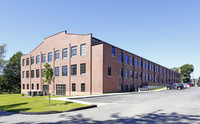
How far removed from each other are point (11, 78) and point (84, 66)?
44521 mm

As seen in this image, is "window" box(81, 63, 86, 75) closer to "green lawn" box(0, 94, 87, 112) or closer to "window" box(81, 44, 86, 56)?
"window" box(81, 44, 86, 56)

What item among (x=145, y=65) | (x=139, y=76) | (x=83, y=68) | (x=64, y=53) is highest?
(x=64, y=53)

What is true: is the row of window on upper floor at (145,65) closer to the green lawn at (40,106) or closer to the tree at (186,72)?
the green lawn at (40,106)

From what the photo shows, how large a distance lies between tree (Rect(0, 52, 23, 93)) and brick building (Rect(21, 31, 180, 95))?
16.7 meters

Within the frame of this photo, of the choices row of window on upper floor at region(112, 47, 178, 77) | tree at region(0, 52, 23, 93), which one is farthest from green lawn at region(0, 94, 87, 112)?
tree at region(0, 52, 23, 93)

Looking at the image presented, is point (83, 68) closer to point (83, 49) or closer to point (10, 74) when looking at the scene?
point (83, 49)

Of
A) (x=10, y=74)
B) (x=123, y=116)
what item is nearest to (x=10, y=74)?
(x=10, y=74)

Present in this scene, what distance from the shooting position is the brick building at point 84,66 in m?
30.5

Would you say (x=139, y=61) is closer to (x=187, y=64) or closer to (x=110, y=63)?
(x=110, y=63)

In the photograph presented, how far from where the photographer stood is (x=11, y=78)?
62750 mm

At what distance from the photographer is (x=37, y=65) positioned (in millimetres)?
45781

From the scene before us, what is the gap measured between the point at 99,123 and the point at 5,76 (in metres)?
66.6

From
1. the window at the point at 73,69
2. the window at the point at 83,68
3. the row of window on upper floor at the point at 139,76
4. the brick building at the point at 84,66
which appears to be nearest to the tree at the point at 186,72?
the row of window on upper floor at the point at 139,76

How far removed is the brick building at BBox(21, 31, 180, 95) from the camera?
30.5m
